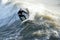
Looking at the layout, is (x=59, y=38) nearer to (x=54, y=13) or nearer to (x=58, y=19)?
(x=58, y=19)

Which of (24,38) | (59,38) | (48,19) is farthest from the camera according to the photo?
(48,19)

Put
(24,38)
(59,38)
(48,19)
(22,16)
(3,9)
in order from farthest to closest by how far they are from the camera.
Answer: (3,9) → (22,16) → (48,19) → (24,38) → (59,38)

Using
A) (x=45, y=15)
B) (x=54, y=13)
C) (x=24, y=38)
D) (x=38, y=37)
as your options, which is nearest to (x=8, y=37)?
(x=24, y=38)

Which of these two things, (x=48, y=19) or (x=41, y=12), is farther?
(x=41, y=12)

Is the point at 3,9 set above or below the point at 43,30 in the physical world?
above

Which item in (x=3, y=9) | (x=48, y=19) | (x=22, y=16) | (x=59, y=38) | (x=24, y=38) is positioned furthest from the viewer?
(x=3, y=9)

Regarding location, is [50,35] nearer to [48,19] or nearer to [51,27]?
[51,27]

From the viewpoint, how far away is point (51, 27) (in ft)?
22.0

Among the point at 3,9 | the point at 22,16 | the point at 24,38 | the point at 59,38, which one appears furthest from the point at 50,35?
the point at 3,9

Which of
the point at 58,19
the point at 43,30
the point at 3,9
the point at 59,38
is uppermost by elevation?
the point at 3,9

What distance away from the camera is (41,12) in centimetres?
813

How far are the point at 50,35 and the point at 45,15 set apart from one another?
1476mm

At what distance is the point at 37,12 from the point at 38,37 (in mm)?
2039

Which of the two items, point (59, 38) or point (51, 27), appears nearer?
point (59, 38)
